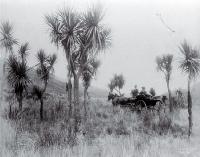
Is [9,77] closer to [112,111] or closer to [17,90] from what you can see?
[17,90]

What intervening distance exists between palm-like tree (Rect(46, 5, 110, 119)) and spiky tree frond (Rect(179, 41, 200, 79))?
5.24m

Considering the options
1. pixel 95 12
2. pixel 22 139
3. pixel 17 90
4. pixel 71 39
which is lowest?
pixel 22 139

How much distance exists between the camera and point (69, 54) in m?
19.0

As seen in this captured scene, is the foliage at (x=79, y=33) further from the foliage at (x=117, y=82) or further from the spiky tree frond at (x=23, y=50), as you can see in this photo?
the foliage at (x=117, y=82)

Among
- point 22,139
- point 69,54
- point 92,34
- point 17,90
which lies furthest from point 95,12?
point 17,90

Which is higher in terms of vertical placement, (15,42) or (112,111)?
(15,42)

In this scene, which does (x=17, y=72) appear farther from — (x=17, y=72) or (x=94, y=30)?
(x=94, y=30)

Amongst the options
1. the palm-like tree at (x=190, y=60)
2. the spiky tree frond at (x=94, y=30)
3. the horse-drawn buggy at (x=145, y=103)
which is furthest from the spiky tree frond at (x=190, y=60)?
the horse-drawn buggy at (x=145, y=103)

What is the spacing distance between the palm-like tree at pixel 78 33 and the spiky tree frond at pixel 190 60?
5241 mm

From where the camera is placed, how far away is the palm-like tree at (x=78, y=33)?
18.9 metres

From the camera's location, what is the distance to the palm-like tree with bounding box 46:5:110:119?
18.9 metres

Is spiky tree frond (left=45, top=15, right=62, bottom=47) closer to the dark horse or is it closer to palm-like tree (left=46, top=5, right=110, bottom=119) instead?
palm-like tree (left=46, top=5, right=110, bottom=119)

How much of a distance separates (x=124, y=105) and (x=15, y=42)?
15.8m

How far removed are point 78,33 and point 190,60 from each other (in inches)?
289
